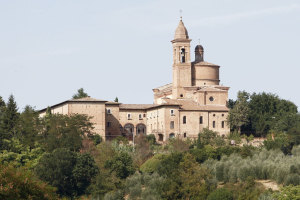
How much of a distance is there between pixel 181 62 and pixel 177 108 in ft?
20.2

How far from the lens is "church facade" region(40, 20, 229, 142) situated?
80.8 metres

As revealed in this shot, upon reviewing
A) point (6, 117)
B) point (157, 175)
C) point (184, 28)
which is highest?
point (184, 28)

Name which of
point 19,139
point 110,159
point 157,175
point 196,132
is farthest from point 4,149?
point 196,132

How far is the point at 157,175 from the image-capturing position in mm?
61031

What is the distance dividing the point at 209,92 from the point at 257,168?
24.9 meters

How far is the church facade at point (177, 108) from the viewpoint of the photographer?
80750mm

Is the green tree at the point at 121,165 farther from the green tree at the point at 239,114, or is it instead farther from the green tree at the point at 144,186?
the green tree at the point at 239,114

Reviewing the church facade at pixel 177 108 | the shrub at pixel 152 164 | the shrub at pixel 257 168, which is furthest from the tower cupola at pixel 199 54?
the shrub at pixel 257 168

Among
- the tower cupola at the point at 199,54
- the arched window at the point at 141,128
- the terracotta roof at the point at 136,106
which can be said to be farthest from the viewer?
the tower cupola at the point at 199,54

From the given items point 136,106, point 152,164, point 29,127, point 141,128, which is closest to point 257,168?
point 152,164

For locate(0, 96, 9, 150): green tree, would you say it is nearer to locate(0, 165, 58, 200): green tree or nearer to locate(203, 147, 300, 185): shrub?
locate(203, 147, 300, 185): shrub

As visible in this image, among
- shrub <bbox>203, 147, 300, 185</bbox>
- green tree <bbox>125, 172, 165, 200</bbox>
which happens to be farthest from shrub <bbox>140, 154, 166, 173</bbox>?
shrub <bbox>203, 147, 300, 185</bbox>

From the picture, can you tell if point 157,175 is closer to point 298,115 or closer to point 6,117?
point 6,117

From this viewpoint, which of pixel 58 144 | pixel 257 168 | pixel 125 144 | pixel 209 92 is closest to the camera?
pixel 257 168
